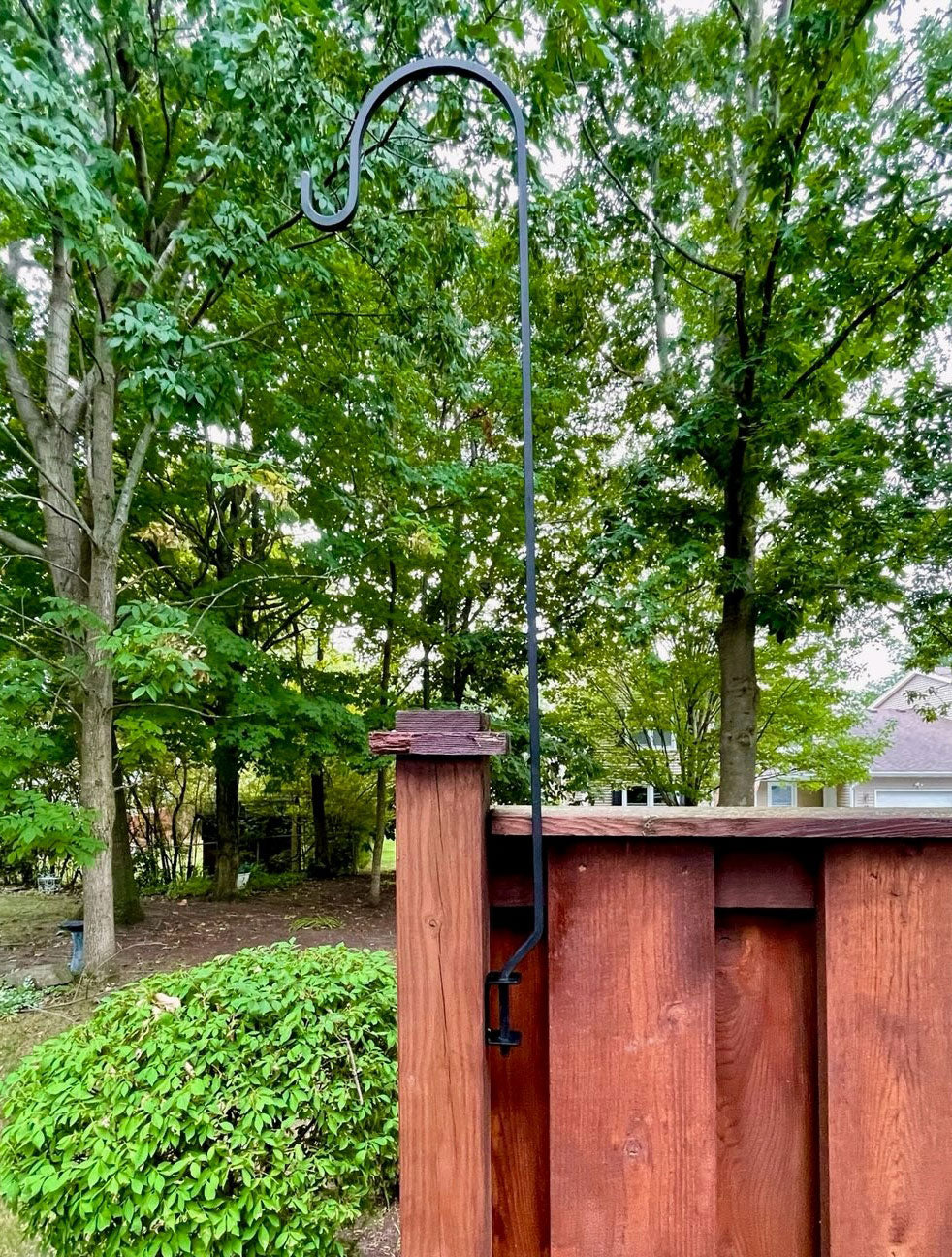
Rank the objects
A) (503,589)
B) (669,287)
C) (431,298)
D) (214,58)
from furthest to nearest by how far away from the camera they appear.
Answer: (503,589) < (669,287) < (431,298) < (214,58)

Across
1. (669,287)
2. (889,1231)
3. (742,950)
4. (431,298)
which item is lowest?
(889,1231)

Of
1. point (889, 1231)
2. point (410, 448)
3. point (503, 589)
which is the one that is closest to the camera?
point (889, 1231)

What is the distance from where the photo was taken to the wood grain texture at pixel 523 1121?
2.25 ft

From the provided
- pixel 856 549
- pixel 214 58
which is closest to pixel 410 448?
pixel 214 58

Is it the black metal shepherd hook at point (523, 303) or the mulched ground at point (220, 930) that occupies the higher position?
the black metal shepherd hook at point (523, 303)

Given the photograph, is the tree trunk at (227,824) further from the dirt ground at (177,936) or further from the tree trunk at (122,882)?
the tree trunk at (122,882)

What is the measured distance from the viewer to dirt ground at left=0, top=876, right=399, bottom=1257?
298cm

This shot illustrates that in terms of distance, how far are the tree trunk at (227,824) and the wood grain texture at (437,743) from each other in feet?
20.5

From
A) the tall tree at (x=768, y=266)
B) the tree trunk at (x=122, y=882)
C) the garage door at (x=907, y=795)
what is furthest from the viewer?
the garage door at (x=907, y=795)

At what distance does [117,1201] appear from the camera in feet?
4.70

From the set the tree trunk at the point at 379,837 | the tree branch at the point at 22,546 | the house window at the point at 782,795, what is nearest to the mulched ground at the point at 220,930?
the tree trunk at the point at 379,837

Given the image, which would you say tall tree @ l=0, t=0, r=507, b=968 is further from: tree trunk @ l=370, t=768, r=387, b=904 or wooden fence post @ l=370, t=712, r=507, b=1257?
wooden fence post @ l=370, t=712, r=507, b=1257

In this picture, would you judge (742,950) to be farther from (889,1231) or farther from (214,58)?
(214,58)

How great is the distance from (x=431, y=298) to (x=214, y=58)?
1693 millimetres
